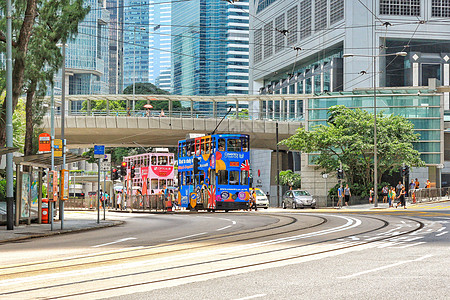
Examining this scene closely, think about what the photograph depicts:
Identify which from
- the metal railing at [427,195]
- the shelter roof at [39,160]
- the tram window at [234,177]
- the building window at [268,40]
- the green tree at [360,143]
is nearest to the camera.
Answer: the shelter roof at [39,160]

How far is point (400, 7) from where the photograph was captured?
80500mm

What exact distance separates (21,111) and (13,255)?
34183mm

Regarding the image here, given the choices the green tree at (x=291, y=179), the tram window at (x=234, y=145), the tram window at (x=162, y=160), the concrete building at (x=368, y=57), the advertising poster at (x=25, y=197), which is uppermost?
the concrete building at (x=368, y=57)

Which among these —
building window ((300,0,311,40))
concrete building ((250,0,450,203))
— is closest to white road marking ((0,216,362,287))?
concrete building ((250,0,450,203))

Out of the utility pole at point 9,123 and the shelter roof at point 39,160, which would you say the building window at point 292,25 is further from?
the utility pole at point 9,123

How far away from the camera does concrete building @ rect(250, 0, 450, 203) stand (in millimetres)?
67250

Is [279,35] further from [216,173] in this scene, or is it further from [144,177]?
[216,173]

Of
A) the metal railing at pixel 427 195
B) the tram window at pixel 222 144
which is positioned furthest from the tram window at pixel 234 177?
the metal railing at pixel 427 195

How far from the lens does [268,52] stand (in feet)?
330

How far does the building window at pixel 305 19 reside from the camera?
292 ft

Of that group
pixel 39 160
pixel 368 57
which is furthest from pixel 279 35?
pixel 39 160

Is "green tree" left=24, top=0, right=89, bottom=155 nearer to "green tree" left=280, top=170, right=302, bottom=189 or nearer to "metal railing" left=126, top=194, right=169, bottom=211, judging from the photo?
"metal railing" left=126, top=194, right=169, bottom=211

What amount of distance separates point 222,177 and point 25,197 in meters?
16.0

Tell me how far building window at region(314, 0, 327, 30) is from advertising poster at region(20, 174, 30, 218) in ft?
205
